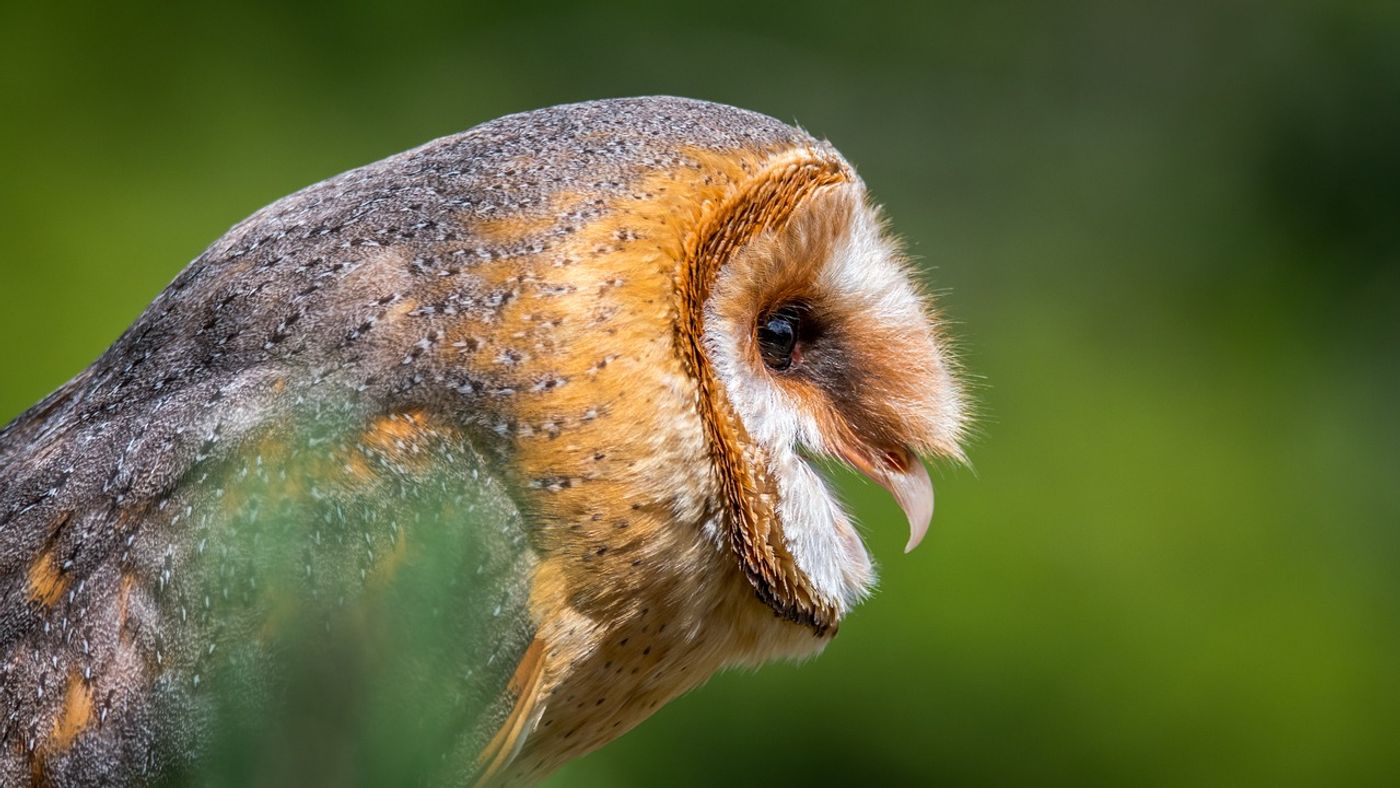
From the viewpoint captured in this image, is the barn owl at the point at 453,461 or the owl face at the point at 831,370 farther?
the owl face at the point at 831,370

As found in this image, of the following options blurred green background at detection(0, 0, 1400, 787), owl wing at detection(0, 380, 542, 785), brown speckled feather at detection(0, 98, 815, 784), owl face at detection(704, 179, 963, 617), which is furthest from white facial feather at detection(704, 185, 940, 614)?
blurred green background at detection(0, 0, 1400, 787)

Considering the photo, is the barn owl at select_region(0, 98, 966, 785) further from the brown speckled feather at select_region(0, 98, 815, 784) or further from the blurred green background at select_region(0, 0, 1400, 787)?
the blurred green background at select_region(0, 0, 1400, 787)

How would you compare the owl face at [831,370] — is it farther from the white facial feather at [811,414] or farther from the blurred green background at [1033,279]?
the blurred green background at [1033,279]

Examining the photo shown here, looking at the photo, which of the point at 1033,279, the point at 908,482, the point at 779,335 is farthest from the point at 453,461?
the point at 1033,279

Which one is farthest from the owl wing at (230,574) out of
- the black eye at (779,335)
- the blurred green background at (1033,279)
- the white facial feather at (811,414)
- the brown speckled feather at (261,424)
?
the blurred green background at (1033,279)

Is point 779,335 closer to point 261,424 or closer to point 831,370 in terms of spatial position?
point 831,370
